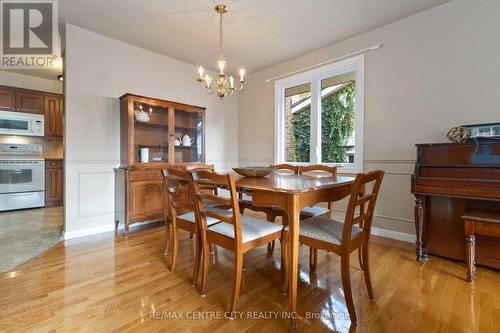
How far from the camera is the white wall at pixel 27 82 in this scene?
4188 millimetres

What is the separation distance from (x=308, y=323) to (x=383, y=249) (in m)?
1.49

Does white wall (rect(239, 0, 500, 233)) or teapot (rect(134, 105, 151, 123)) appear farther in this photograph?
teapot (rect(134, 105, 151, 123))

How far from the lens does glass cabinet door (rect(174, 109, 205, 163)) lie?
3.41m

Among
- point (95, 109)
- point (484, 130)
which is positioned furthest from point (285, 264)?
point (95, 109)

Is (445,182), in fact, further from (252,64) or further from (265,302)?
(252,64)

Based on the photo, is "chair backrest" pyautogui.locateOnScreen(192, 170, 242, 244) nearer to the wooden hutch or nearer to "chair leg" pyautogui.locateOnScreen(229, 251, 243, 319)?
"chair leg" pyautogui.locateOnScreen(229, 251, 243, 319)

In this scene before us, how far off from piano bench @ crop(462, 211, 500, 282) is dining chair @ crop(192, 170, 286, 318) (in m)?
1.42

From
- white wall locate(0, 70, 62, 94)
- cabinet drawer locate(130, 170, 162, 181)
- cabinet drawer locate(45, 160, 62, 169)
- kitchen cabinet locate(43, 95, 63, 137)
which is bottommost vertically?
cabinet drawer locate(130, 170, 162, 181)

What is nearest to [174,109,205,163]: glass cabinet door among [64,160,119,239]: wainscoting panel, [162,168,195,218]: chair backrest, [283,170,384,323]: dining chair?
[64,160,119,239]: wainscoting panel

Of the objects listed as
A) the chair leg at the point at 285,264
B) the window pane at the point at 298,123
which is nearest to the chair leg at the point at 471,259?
the chair leg at the point at 285,264

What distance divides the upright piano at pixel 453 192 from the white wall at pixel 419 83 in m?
0.38

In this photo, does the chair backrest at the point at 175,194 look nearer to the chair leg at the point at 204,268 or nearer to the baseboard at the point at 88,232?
the chair leg at the point at 204,268

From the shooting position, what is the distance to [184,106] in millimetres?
3328

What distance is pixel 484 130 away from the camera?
2006 mm
